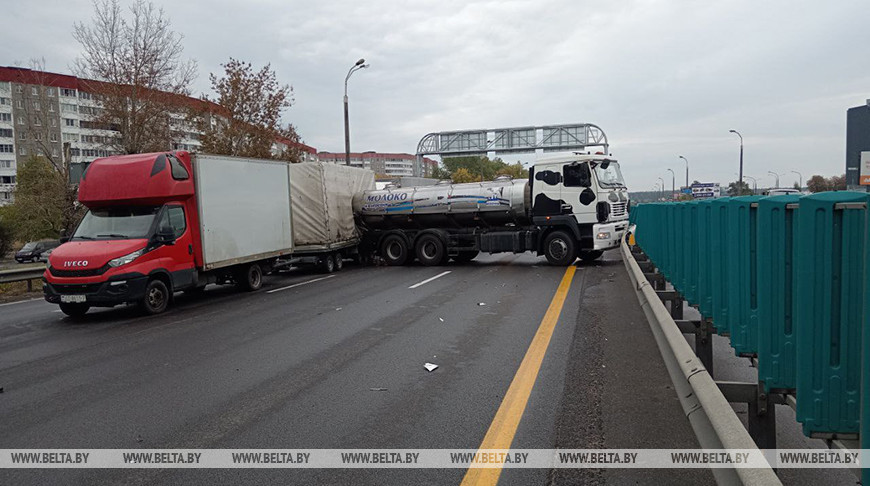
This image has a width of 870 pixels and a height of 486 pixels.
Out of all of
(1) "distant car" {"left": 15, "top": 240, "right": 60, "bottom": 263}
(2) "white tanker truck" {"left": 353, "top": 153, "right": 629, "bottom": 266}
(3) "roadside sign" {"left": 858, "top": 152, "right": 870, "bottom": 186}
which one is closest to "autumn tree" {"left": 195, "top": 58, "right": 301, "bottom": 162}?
(2) "white tanker truck" {"left": 353, "top": 153, "right": 629, "bottom": 266}

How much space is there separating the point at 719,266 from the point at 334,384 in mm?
→ 3772

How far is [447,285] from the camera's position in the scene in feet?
46.0

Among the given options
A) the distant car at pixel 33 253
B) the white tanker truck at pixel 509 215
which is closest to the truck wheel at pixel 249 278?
the white tanker truck at pixel 509 215

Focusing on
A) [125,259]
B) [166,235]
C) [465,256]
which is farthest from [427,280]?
[125,259]

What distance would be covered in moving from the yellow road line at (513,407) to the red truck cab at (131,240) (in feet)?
23.7

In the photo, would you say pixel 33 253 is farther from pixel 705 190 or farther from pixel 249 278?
pixel 705 190

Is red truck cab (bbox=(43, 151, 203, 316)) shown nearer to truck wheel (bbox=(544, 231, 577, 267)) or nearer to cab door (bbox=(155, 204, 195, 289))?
cab door (bbox=(155, 204, 195, 289))

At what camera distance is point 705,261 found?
576cm

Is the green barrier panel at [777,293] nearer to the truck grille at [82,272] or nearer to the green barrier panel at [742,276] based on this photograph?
the green barrier panel at [742,276]

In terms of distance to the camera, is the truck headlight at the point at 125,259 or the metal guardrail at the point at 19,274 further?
the metal guardrail at the point at 19,274

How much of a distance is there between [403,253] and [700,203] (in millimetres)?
14068

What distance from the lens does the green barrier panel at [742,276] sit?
13.5 feet

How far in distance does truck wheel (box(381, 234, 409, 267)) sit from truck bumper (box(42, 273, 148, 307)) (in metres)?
9.88

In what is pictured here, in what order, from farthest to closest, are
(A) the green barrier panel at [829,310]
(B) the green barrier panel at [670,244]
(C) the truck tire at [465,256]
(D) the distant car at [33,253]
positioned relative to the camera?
(D) the distant car at [33,253] → (C) the truck tire at [465,256] → (B) the green barrier panel at [670,244] → (A) the green barrier panel at [829,310]
